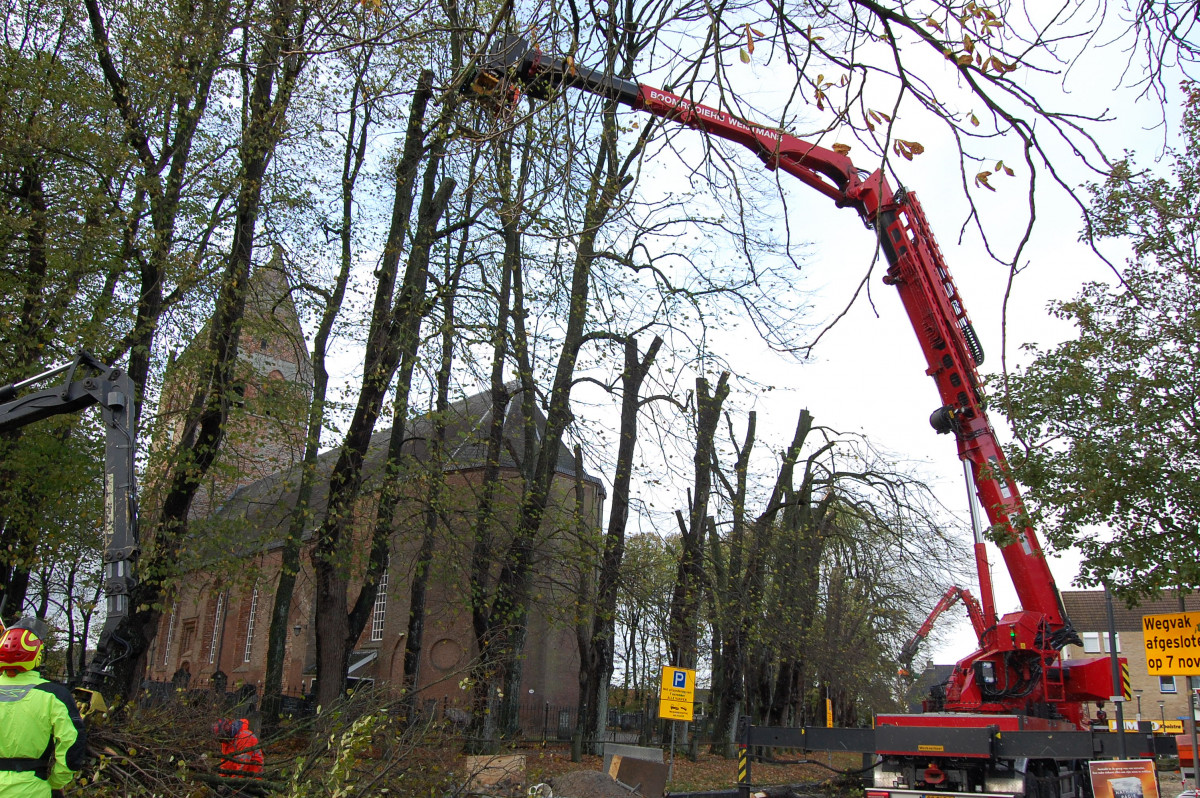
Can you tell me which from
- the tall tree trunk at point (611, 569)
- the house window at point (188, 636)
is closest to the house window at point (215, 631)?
the house window at point (188, 636)

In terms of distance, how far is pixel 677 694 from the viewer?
16.3 m

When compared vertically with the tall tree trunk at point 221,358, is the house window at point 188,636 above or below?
below

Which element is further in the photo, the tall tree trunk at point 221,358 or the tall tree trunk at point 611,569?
the tall tree trunk at point 611,569

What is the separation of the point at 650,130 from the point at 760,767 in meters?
22.7

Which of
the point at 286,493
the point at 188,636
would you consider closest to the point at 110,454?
the point at 286,493

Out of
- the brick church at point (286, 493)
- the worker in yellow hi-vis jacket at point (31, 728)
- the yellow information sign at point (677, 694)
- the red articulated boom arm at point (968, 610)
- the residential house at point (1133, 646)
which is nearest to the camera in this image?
the worker in yellow hi-vis jacket at point (31, 728)

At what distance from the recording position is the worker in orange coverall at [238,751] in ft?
23.7

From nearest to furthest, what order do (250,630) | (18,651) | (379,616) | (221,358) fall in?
(18,651)
(221,358)
(379,616)
(250,630)

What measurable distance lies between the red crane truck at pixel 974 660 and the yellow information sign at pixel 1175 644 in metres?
1.37

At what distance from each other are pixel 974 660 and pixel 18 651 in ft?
39.6

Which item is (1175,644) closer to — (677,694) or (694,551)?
(677,694)

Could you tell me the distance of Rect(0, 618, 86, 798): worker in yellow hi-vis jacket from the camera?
4.95m

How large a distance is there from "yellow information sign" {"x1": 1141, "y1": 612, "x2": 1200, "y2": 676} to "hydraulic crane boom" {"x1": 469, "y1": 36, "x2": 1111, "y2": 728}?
2.15 m

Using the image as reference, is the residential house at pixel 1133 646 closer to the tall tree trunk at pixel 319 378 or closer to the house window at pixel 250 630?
the house window at pixel 250 630
